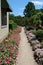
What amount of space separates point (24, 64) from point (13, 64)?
894 mm

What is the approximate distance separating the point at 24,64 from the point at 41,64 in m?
1.01

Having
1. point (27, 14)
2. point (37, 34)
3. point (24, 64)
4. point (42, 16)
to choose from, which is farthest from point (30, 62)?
point (27, 14)

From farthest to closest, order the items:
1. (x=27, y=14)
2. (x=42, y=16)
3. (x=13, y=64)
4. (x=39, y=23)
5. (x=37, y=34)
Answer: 1. (x=27, y=14)
2. (x=42, y=16)
3. (x=39, y=23)
4. (x=37, y=34)
5. (x=13, y=64)

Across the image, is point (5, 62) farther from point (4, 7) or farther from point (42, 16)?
point (42, 16)

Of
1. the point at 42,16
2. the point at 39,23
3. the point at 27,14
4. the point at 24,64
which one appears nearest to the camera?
the point at 24,64

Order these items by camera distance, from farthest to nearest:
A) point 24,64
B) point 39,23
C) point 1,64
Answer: point 39,23 < point 24,64 < point 1,64

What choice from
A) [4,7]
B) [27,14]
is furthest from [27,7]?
[4,7]

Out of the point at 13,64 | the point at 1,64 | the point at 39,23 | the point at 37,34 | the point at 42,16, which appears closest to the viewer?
the point at 1,64

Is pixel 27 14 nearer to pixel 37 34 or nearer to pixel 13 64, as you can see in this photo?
pixel 37 34

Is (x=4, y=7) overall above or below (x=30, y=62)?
above

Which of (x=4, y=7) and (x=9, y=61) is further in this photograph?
(x=4, y=7)

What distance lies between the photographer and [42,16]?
110 ft

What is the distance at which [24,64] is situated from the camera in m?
10.8

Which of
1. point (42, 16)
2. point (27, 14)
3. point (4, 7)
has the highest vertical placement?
point (4, 7)
